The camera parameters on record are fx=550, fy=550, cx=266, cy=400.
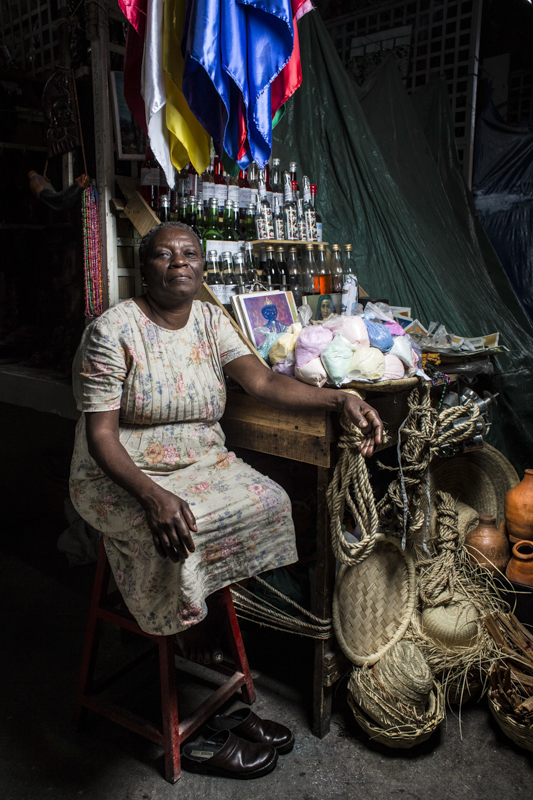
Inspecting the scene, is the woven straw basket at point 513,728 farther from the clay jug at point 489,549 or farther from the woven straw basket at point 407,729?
the clay jug at point 489,549

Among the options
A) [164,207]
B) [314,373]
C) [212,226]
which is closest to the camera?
[314,373]

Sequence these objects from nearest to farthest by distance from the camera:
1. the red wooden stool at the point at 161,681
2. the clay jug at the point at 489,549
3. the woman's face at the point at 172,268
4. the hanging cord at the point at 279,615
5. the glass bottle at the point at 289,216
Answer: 1. the red wooden stool at the point at 161,681
2. the woman's face at the point at 172,268
3. the hanging cord at the point at 279,615
4. the clay jug at the point at 489,549
5. the glass bottle at the point at 289,216

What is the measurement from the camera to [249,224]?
103 inches

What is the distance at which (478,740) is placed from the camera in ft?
6.35

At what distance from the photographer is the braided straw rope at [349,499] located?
1.75m

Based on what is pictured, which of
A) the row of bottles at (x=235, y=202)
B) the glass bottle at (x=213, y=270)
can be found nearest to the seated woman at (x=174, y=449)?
the glass bottle at (x=213, y=270)

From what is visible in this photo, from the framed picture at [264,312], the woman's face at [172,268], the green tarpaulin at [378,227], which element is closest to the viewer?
the woman's face at [172,268]

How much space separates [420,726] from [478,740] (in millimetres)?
299

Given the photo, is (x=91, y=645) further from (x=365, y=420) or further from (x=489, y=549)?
(x=489, y=549)

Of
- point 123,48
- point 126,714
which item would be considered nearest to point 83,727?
point 126,714

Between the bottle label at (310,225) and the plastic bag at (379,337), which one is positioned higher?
the bottle label at (310,225)

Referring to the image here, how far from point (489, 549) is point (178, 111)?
2.21 meters

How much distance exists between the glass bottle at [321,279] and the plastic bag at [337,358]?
2.90 feet

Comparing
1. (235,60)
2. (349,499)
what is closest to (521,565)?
(349,499)
